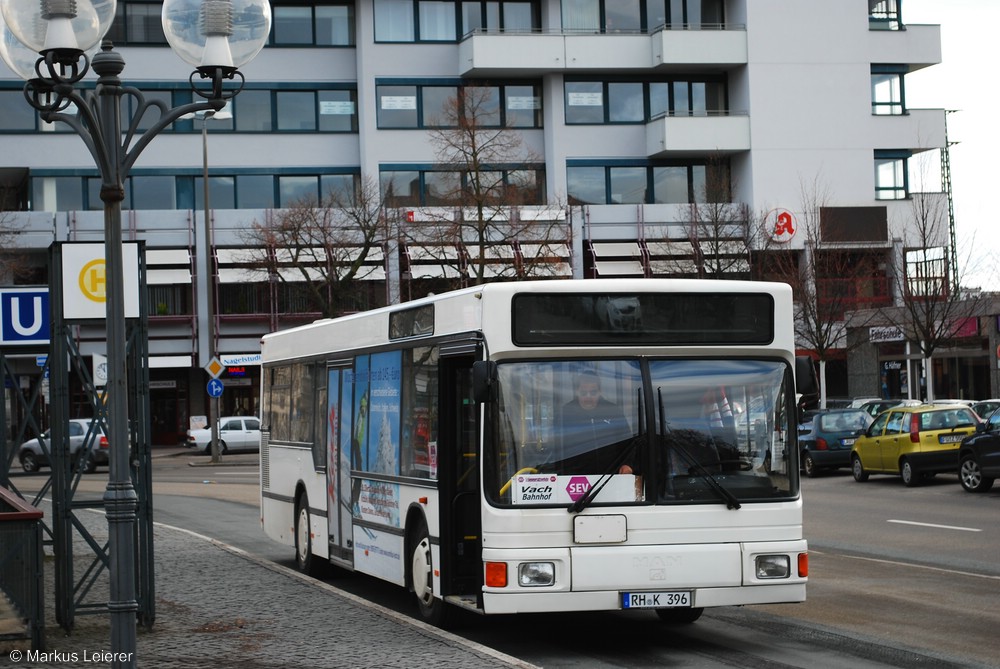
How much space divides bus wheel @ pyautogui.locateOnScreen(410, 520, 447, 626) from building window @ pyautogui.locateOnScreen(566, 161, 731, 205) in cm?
4874

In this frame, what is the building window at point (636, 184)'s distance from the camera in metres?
61.4

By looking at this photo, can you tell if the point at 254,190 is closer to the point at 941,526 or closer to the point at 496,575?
the point at 941,526

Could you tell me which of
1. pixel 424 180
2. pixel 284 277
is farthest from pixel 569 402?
pixel 424 180

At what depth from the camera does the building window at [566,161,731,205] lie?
6141 cm

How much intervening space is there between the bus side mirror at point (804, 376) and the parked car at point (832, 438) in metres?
23.7

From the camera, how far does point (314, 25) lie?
202ft

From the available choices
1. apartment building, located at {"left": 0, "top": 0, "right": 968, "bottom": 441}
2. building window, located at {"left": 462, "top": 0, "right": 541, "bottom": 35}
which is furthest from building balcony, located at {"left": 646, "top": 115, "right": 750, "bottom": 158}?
building window, located at {"left": 462, "top": 0, "right": 541, "bottom": 35}

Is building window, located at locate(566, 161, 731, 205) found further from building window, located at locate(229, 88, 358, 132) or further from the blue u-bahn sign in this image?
the blue u-bahn sign

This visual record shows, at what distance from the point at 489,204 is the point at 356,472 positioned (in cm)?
3226

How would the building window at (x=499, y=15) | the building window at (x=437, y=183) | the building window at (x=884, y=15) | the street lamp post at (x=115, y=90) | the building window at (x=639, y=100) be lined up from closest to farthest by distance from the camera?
1. the street lamp post at (x=115, y=90)
2. the building window at (x=437, y=183)
3. the building window at (x=639, y=100)
4. the building window at (x=499, y=15)
5. the building window at (x=884, y=15)

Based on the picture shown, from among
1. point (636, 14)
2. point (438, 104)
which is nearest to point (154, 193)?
point (438, 104)

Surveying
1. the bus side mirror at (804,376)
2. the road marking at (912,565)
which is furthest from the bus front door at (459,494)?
the road marking at (912,565)

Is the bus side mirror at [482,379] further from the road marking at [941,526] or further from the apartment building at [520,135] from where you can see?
the apartment building at [520,135]

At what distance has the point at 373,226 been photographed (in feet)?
172
